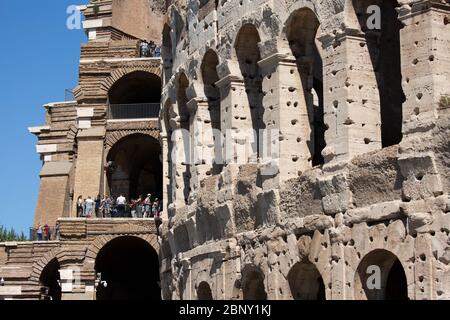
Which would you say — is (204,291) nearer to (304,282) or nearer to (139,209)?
(304,282)

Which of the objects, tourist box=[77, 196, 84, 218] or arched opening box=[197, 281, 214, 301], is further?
tourist box=[77, 196, 84, 218]

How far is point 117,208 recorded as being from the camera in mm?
33906

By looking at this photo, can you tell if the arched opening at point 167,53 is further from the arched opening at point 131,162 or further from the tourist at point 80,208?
the arched opening at point 131,162

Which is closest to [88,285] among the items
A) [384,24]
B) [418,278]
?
[384,24]

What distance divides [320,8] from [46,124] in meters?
23.0

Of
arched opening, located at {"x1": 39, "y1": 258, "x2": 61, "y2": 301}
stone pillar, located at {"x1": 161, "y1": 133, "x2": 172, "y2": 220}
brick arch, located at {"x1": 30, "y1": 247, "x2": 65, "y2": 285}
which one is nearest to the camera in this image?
stone pillar, located at {"x1": 161, "y1": 133, "x2": 172, "y2": 220}

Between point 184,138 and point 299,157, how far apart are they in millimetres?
6248

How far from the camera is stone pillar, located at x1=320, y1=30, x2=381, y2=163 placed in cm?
1881

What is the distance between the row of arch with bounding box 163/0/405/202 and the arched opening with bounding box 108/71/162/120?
11.8 metres

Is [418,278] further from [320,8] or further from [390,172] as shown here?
[320,8]

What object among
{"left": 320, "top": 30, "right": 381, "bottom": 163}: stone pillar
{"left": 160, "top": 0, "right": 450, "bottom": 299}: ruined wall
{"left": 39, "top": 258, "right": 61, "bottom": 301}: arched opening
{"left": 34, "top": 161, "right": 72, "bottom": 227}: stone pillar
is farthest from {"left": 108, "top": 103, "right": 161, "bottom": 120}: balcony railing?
{"left": 320, "top": 30, "right": 381, "bottom": 163}: stone pillar

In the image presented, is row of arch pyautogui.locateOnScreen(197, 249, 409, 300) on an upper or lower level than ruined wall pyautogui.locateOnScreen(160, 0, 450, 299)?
lower

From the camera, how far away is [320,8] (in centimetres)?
1970

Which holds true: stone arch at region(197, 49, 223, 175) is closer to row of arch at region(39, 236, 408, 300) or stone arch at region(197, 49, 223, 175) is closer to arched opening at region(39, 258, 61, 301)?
row of arch at region(39, 236, 408, 300)
